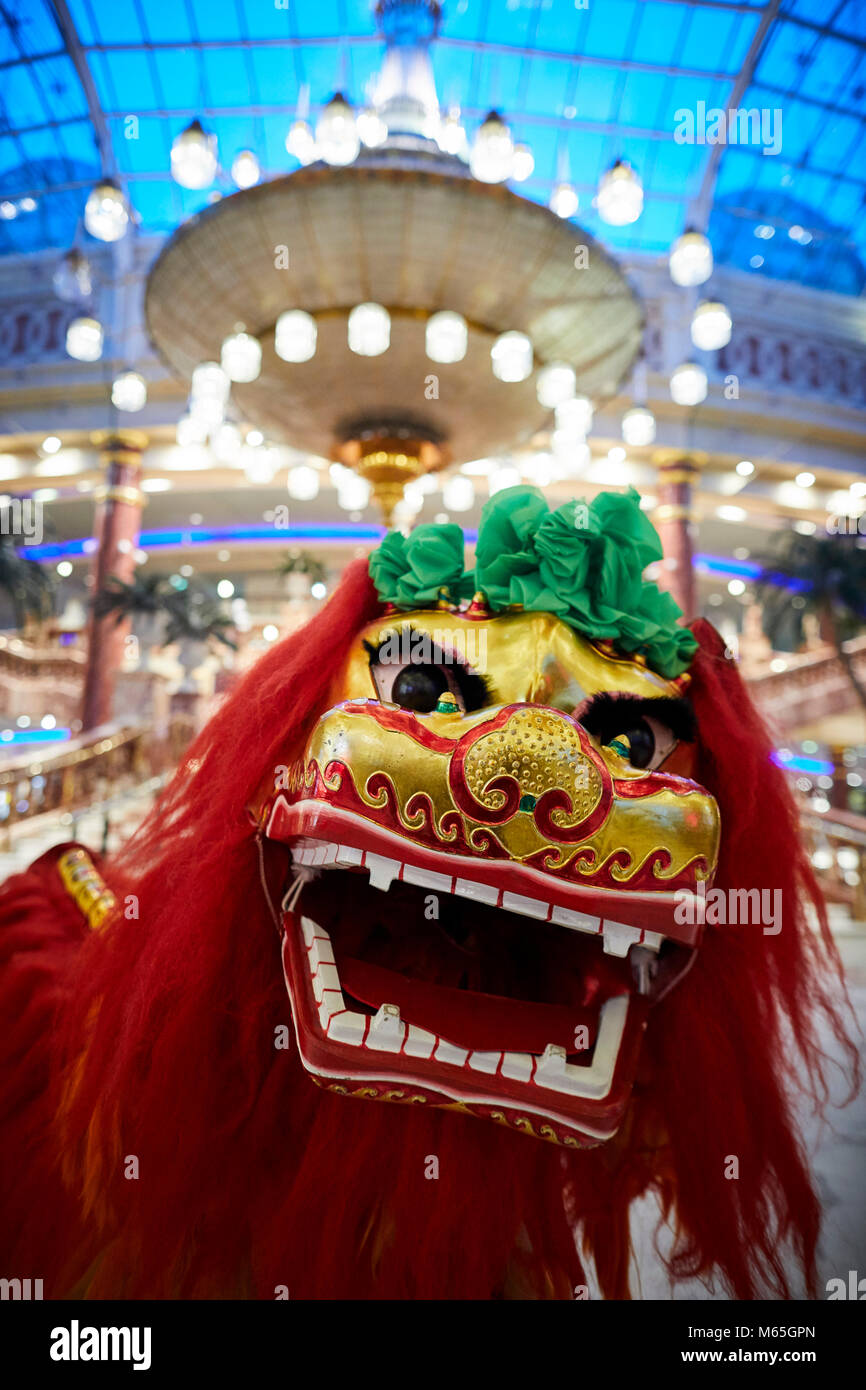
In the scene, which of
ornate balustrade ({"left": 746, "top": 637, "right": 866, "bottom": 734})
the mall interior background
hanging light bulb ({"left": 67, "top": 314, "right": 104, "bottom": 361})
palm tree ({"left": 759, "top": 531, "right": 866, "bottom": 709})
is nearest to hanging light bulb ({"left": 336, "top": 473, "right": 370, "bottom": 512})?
the mall interior background

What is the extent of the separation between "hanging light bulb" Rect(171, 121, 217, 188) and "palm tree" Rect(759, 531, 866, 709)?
8168 millimetres

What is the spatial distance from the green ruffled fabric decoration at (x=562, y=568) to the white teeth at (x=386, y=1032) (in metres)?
0.44

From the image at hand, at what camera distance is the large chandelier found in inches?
100

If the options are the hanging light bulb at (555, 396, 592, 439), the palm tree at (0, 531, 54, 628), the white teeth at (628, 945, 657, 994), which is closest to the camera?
the white teeth at (628, 945, 657, 994)

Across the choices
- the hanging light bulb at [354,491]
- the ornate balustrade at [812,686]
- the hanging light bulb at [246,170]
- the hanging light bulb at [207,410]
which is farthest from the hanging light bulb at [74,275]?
the ornate balustrade at [812,686]

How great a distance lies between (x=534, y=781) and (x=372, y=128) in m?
4.12

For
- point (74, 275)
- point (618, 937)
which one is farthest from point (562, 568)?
point (74, 275)

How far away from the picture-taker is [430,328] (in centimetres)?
284

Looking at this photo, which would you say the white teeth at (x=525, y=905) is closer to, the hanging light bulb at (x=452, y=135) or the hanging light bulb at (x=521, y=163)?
the hanging light bulb at (x=452, y=135)

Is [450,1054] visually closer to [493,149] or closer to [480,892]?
[480,892]

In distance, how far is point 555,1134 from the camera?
72 centimetres

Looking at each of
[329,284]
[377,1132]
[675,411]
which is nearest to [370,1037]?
[377,1132]
